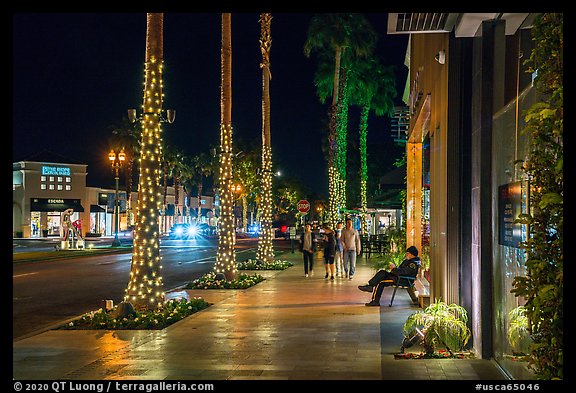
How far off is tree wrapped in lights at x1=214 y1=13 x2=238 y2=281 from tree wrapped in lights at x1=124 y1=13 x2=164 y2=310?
6744 mm

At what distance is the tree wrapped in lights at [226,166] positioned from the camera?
2214 cm

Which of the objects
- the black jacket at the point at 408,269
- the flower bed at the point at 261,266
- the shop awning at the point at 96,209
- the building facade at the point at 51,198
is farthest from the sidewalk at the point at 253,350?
the shop awning at the point at 96,209

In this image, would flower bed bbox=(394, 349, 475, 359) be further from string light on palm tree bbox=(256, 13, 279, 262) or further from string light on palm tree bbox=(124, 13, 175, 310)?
string light on palm tree bbox=(256, 13, 279, 262)

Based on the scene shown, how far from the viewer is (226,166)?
2233 centimetres

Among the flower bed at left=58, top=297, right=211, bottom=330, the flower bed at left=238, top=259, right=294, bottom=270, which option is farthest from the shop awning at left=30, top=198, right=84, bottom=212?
the flower bed at left=58, top=297, right=211, bottom=330

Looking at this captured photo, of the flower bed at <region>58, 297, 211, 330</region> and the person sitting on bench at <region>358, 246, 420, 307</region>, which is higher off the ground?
the person sitting on bench at <region>358, 246, 420, 307</region>

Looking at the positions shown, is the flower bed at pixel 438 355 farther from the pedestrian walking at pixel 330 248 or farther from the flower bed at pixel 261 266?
the flower bed at pixel 261 266

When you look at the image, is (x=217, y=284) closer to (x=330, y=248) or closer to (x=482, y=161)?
(x=330, y=248)

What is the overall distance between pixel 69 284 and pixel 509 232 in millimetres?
18557

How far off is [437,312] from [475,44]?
3.82 m

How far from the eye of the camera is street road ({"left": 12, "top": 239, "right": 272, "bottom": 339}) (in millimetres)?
16422

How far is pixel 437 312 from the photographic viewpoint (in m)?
10.3

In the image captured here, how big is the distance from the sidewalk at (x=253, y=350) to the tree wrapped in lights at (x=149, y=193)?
117 cm
